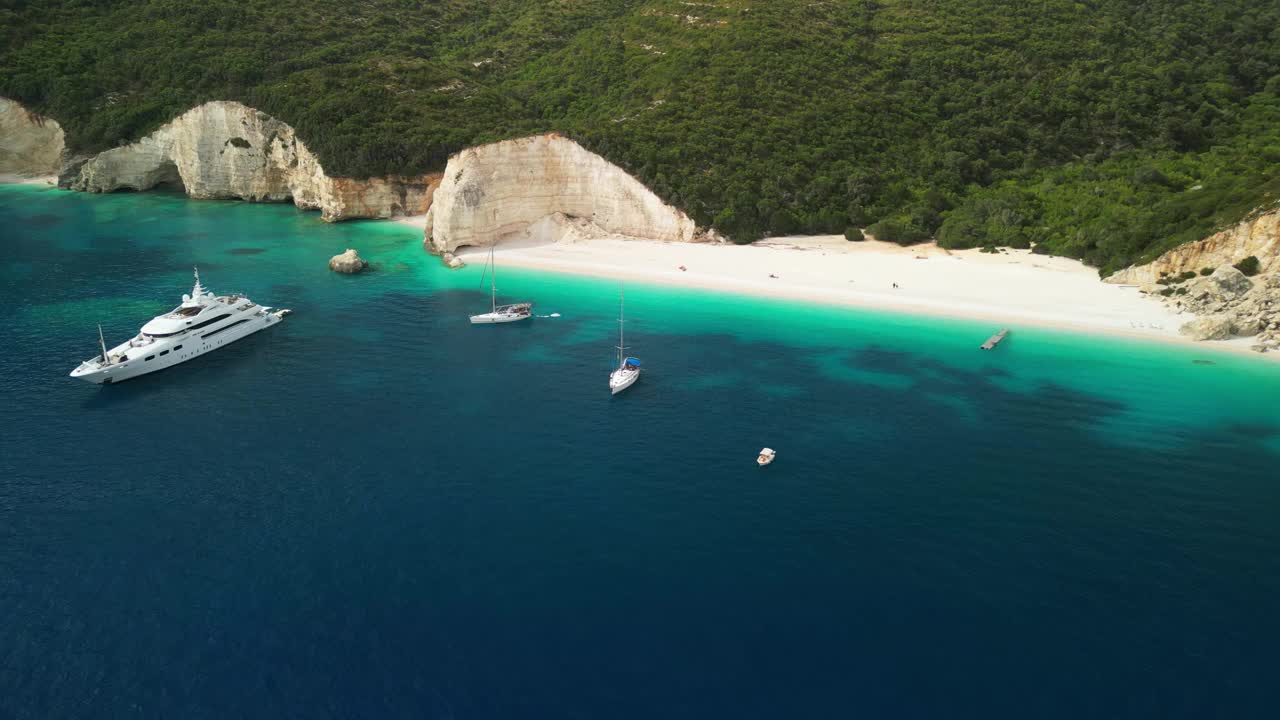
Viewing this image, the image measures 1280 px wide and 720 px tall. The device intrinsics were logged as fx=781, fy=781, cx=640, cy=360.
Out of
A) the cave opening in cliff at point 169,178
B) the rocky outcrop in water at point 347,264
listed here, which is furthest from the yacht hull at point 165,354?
the cave opening in cliff at point 169,178

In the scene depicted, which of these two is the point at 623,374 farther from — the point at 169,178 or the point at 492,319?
the point at 169,178

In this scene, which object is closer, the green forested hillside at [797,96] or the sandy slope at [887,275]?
the sandy slope at [887,275]

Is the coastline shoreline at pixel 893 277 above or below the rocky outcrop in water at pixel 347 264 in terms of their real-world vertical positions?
above

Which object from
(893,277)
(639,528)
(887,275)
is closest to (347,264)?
(887,275)

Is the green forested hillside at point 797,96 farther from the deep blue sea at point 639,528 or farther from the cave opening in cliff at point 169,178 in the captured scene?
the deep blue sea at point 639,528

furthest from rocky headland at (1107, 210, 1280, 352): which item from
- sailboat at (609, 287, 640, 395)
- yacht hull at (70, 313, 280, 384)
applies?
yacht hull at (70, 313, 280, 384)

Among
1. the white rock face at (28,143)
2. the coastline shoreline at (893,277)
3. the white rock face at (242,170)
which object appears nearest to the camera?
the coastline shoreline at (893,277)
